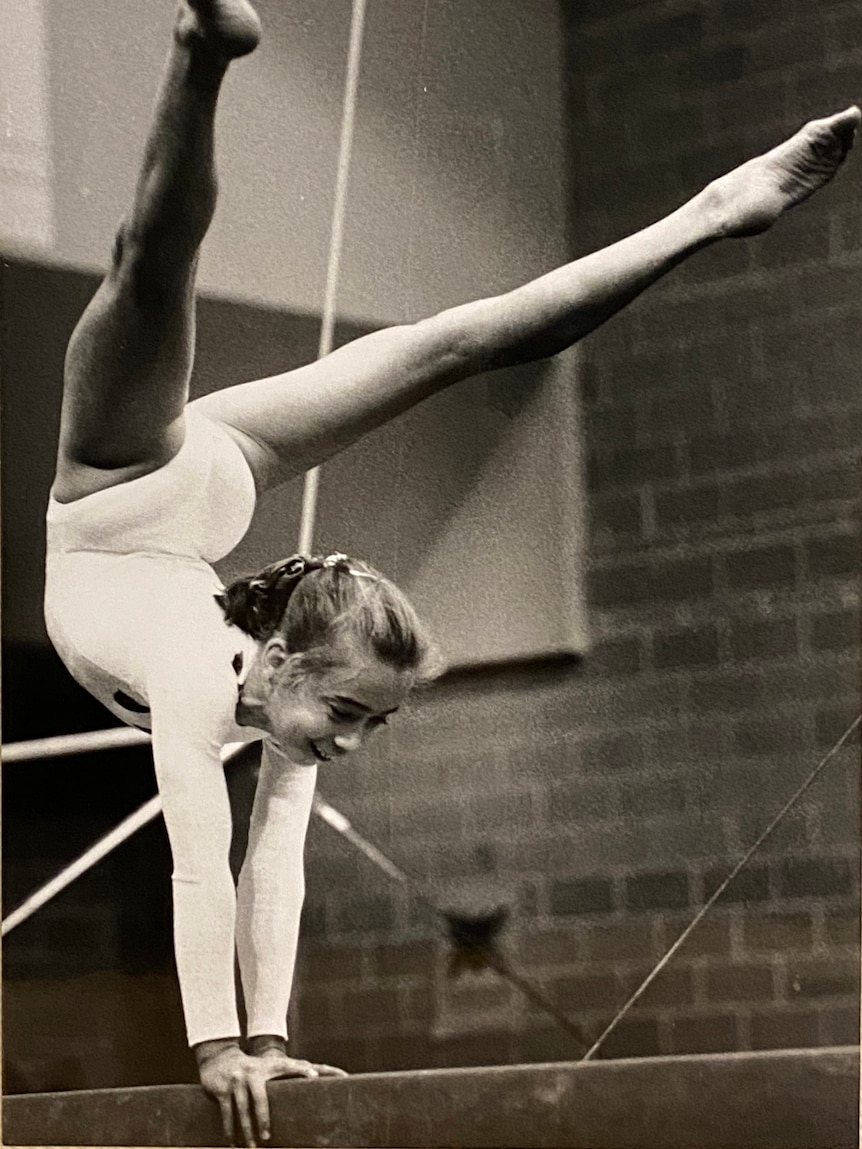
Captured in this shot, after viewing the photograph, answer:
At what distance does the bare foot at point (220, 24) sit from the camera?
289 centimetres

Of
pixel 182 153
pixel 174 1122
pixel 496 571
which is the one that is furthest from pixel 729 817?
pixel 182 153

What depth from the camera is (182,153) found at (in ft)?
9.41

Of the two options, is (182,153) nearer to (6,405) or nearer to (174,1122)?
(6,405)

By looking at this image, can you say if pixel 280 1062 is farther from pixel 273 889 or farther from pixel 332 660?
pixel 332 660

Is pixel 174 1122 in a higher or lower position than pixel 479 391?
lower

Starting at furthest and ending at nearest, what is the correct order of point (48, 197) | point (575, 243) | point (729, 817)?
1. point (48, 197)
2. point (575, 243)
3. point (729, 817)

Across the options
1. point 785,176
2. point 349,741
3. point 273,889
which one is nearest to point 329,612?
point 349,741

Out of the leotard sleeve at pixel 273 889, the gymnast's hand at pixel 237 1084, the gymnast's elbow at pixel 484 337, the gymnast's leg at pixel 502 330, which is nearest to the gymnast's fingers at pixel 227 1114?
the gymnast's hand at pixel 237 1084

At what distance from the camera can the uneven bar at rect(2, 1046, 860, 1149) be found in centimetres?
245

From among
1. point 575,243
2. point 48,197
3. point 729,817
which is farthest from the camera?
point 48,197

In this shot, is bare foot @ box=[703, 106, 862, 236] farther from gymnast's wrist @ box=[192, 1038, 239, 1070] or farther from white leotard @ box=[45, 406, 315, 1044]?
gymnast's wrist @ box=[192, 1038, 239, 1070]

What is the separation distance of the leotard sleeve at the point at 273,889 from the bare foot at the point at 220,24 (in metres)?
1.15

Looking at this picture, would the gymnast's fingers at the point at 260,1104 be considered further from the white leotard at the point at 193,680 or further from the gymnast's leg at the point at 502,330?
the gymnast's leg at the point at 502,330

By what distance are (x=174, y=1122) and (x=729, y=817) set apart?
3.21 feet
